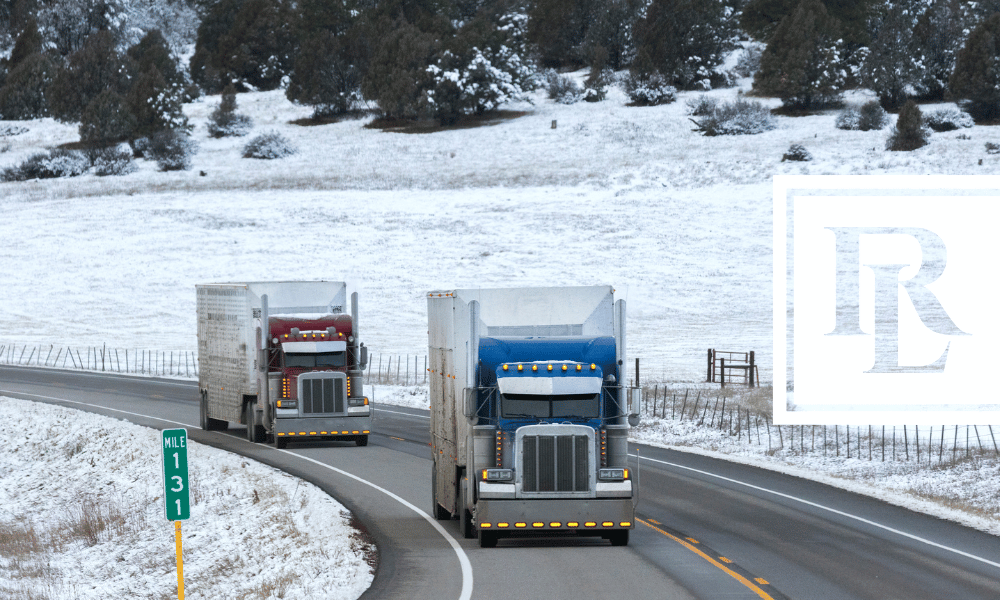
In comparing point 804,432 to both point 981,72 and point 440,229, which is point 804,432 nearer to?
point 440,229

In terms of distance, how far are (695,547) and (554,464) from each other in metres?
2.63

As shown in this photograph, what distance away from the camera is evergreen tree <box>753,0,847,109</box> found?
113 meters

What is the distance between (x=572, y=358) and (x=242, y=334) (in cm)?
1631

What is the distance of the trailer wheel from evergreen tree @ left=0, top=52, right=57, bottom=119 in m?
126

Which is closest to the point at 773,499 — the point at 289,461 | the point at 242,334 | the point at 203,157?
the point at 289,461

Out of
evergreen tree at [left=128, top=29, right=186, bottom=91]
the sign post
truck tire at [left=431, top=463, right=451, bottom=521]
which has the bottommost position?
truck tire at [left=431, top=463, right=451, bottom=521]

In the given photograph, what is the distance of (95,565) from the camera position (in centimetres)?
2247

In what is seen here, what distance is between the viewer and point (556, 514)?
1802cm

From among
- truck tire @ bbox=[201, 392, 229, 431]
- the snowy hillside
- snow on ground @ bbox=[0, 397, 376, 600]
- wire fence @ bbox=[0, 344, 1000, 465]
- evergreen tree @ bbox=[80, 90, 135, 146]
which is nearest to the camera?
snow on ground @ bbox=[0, 397, 376, 600]

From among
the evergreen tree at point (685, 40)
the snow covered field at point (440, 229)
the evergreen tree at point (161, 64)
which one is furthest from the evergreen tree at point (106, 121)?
the evergreen tree at point (685, 40)

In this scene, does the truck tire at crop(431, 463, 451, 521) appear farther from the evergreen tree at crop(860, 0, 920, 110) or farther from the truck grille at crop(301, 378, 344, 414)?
the evergreen tree at crop(860, 0, 920, 110)

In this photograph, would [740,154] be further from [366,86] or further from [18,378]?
[18,378]

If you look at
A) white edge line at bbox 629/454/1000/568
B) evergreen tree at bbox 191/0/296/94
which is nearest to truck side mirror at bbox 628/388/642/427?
white edge line at bbox 629/454/1000/568

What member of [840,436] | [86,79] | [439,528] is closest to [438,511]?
[439,528]
